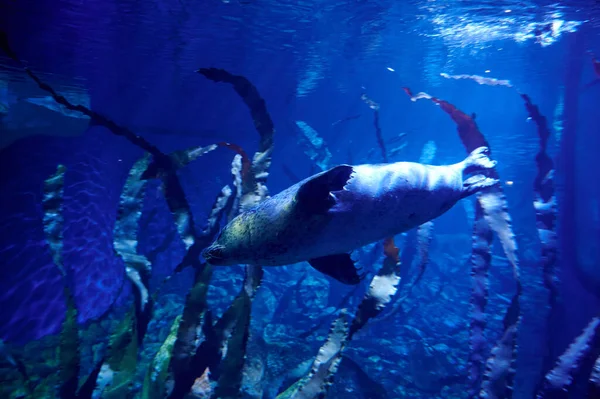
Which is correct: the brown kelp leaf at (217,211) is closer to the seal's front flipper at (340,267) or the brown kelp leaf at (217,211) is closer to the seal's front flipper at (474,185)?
the seal's front flipper at (340,267)

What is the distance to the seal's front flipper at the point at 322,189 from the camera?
189cm

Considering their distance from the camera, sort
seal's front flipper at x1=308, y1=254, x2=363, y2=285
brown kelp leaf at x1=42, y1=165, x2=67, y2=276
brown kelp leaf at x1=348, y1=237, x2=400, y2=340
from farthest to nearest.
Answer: brown kelp leaf at x1=42, y1=165, x2=67, y2=276
brown kelp leaf at x1=348, y1=237, x2=400, y2=340
seal's front flipper at x1=308, y1=254, x2=363, y2=285

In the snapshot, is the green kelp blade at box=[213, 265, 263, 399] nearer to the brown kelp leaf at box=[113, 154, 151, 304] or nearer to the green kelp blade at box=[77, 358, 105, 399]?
the brown kelp leaf at box=[113, 154, 151, 304]

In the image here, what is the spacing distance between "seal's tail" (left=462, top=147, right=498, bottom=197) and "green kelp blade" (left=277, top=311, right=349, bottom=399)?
170cm

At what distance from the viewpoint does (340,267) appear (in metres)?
2.51

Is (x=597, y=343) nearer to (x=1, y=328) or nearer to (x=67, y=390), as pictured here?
(x=67, y=390)

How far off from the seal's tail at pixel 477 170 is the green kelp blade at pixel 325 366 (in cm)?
170

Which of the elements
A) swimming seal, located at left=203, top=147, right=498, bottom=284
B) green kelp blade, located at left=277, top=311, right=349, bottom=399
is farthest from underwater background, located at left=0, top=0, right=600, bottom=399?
swimming seal, located at left=203, top=147, right=498, bottom=284

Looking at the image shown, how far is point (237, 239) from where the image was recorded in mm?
2152

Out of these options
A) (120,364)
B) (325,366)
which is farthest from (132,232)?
(325,366)

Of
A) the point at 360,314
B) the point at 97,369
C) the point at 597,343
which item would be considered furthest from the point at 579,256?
the point at 97,369

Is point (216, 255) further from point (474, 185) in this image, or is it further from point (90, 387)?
point (474, 185)

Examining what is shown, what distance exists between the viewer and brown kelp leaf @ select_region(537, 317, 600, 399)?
330 cm

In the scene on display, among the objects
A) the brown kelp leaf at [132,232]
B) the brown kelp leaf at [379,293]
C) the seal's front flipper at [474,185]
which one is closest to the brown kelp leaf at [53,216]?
the brown kelp leaf at [132,232]
